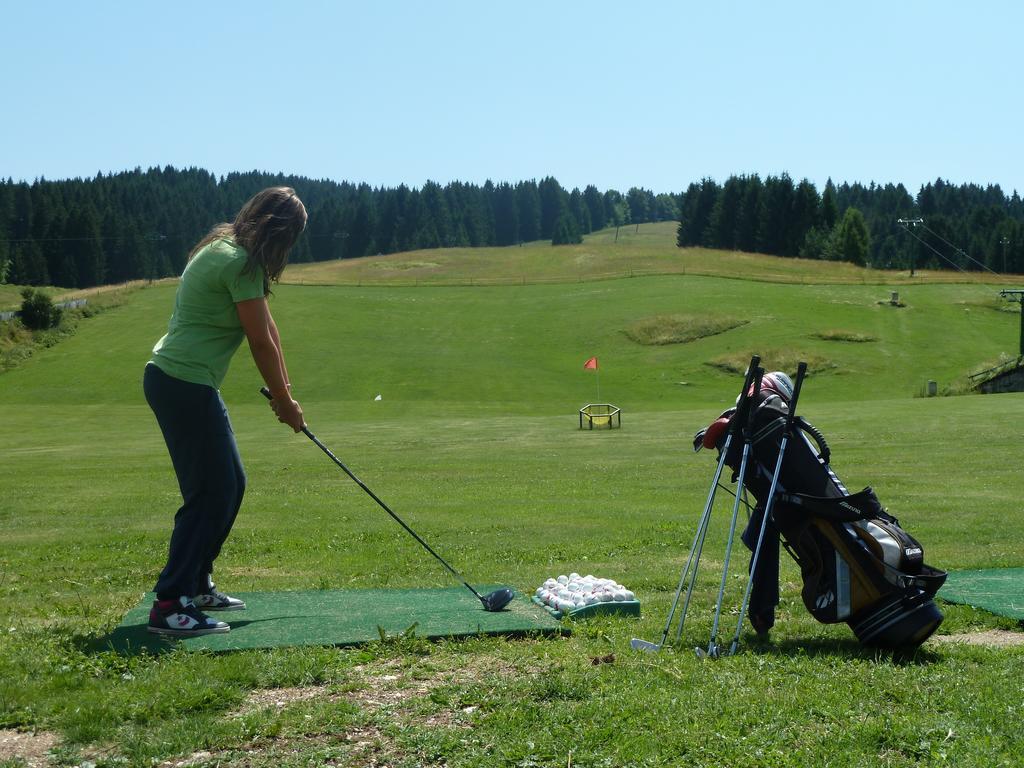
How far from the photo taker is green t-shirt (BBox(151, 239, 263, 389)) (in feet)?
21.2

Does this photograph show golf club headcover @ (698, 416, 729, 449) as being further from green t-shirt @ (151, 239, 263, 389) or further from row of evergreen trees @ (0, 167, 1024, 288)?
row of evergreen trees @ (0, 167, 1024, 288)

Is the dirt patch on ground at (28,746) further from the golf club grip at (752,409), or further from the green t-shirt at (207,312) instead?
the golf club grip at (752,409)

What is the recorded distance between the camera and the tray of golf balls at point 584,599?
23.9 ft

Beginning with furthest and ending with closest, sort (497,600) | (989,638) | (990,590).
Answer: (990,590) → (497,600) → (989,638)

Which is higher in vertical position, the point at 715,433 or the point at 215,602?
the point at 715,433

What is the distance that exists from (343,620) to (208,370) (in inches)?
70.0

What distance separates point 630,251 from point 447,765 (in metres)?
112

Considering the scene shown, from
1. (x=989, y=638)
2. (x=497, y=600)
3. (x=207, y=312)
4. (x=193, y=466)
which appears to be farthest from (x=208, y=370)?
(x=989, y=638)

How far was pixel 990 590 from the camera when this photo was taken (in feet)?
26.4

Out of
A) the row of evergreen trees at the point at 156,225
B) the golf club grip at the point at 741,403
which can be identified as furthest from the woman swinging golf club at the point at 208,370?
the row of evergreen trees at the point at 156,225

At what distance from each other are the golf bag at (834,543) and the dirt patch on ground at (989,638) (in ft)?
1.88

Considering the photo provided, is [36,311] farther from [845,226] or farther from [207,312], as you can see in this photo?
[845,226]

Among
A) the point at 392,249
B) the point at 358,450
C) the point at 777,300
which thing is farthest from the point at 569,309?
the point at 392,249

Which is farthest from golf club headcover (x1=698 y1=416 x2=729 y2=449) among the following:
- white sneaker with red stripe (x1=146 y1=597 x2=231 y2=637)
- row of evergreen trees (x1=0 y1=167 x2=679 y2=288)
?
row of evergreen trees (x1=0 y1=167 x2=679 y2=288)
